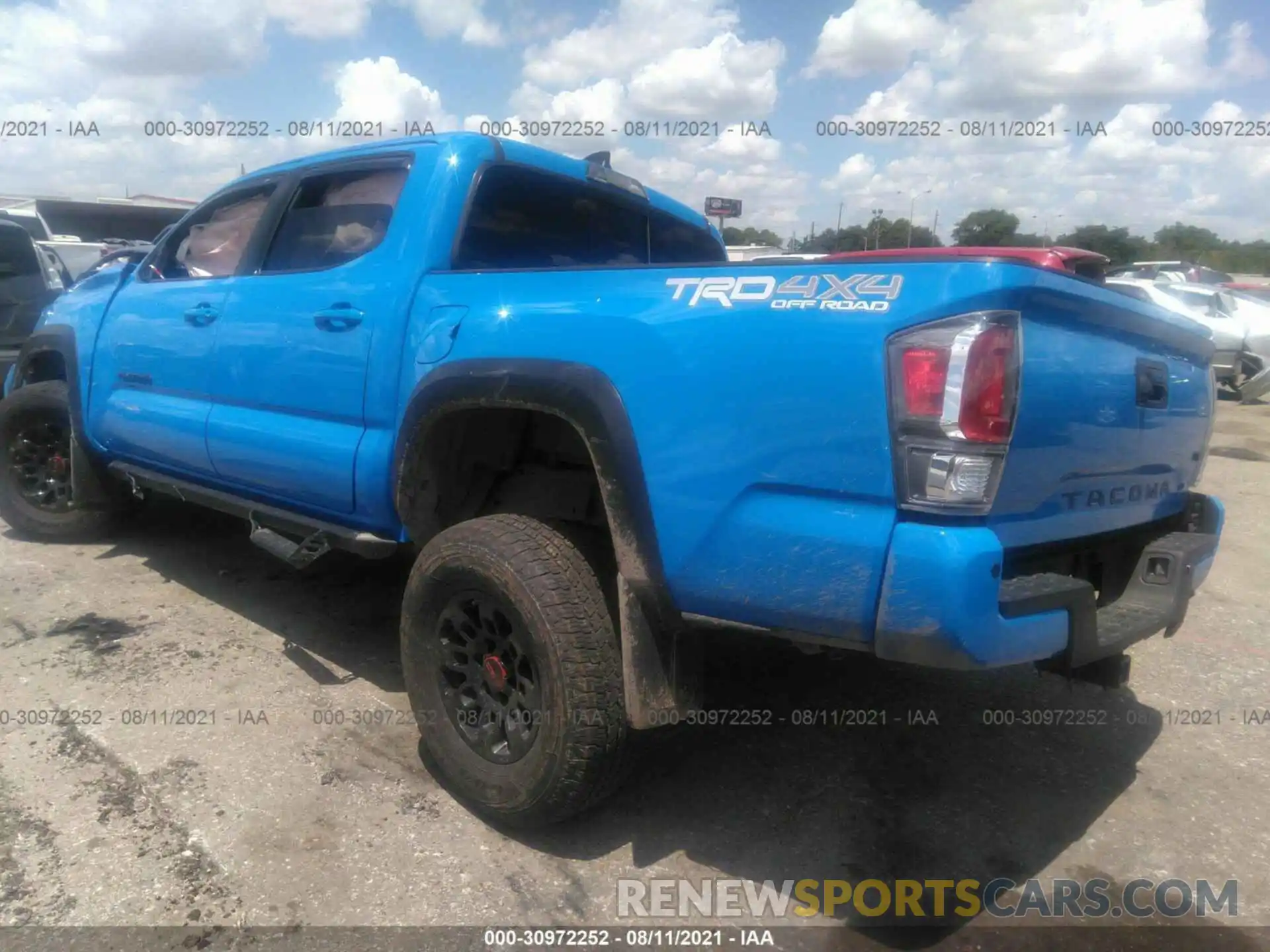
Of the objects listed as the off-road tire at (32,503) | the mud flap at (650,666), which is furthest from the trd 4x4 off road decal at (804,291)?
the off-road tire at (32,503)

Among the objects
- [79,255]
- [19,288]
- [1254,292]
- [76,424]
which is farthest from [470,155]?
[1254,292]

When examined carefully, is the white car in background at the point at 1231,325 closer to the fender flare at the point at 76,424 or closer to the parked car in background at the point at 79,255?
the fender flare at the point at 76,424

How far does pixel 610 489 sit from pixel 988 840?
5.24 ft

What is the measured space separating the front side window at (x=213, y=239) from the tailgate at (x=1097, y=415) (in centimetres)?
310

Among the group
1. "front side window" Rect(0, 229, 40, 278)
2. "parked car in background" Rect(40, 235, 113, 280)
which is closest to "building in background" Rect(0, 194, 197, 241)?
"parked car in background" Rect(40, 235, 113, 280)

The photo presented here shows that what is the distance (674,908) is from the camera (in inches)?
98.7

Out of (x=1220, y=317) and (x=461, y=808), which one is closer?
(x=461, y=808)

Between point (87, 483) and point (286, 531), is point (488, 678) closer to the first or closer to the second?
point (286, 531)

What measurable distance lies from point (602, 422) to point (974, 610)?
0.99m

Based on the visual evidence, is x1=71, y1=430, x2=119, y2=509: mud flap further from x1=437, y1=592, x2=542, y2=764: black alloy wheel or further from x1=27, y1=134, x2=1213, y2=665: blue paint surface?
x1=437, y1=592, x2=542, y2=764: black alloy wheel

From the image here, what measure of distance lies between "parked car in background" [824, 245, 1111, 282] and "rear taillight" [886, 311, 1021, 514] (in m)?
0.21

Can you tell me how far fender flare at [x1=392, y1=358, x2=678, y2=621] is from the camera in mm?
2383

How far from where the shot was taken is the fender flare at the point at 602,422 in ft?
7.82

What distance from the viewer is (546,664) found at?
8.27 feet
